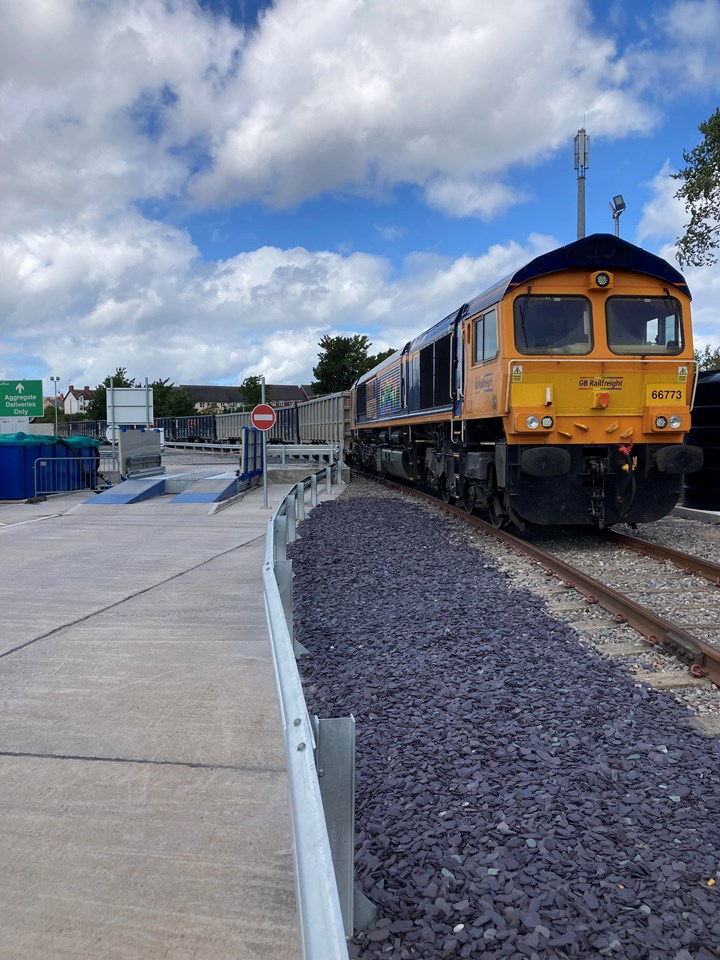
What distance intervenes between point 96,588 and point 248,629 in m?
2.38

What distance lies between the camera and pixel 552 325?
30.4 feet

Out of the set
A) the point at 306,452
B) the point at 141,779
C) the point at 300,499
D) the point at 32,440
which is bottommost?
the point at 141,779

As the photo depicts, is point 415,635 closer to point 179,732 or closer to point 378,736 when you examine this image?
point 378,736

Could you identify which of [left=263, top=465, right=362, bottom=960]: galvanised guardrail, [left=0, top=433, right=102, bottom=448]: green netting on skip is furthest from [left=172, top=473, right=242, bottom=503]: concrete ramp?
[left=263, top=465, right=362, bottom=960]: galvanised guardrail

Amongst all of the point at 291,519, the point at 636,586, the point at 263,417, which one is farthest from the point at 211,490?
the point at 636,586

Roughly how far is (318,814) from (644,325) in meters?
9.14

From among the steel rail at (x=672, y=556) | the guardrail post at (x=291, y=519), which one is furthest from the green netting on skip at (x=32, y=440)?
the steel rail at (x=672, y=556)

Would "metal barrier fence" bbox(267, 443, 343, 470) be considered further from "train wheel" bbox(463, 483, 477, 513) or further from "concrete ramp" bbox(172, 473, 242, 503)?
"train wheel" bbox(463, 483, 477, 513)

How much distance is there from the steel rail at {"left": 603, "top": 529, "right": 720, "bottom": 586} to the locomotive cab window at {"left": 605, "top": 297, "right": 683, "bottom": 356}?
2467mm

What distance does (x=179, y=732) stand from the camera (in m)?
4.01

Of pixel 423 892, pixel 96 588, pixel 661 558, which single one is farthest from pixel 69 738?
pixel 661 558

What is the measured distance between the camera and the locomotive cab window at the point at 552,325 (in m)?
9.13

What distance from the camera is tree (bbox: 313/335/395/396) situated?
63719 millimetres

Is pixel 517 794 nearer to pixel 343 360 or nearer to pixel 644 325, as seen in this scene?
pixel 644 325
